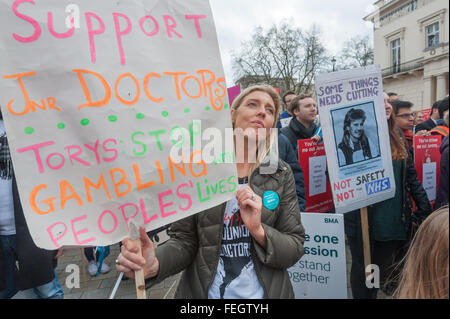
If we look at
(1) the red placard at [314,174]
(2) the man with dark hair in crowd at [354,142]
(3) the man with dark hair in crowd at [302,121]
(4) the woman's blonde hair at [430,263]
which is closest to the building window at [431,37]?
(3) the man with dark hair in crowd at [302,121]

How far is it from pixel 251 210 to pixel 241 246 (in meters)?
0.22

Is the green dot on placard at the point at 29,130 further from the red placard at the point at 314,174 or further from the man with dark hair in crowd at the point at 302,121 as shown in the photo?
the man with dark hair in crowd at the point at 302,121

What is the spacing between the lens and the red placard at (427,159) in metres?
3.36

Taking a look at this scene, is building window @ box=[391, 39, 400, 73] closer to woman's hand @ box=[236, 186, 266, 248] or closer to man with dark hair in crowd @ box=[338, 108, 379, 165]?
man with dark hair in crowd @ box=[338, 108, 379, 165]

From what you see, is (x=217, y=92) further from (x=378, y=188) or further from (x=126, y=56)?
(x=378, y=188)

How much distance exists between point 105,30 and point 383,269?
2.72m

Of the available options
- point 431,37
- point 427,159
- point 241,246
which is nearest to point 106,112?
point 241,246

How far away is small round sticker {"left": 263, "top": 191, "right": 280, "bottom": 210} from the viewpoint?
137 centimetres

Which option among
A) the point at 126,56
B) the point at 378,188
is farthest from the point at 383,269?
the point at 126,56

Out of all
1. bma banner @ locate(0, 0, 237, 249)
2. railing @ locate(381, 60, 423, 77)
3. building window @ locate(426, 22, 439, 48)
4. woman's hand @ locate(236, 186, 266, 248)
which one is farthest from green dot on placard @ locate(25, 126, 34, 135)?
railing @ locate(381, 60, 423, 77)

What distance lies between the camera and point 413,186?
2492 millimetres

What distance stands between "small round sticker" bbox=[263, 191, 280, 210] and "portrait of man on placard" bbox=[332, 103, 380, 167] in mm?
1167

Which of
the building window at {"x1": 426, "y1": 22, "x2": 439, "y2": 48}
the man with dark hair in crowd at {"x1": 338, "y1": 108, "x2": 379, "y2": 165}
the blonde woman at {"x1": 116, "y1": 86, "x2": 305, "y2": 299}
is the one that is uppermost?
the building window at {"x1": 426, "y1": 22, "x2": 439, "y2": 48}

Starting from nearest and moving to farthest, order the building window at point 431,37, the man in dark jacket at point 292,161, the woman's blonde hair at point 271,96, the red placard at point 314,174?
the woman's blonde hair at point 271,96 → the man in dark jacket at point 292,161 → the red placard at point 314,174 → the building window at point 431,37
